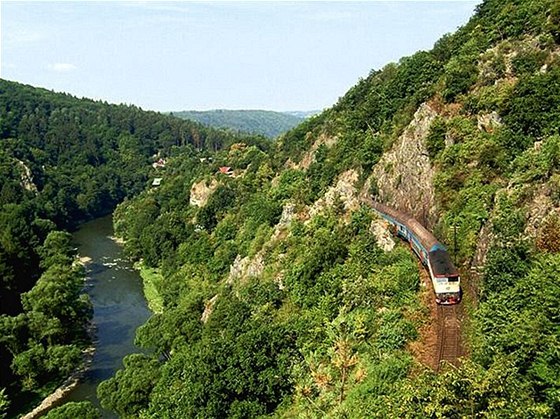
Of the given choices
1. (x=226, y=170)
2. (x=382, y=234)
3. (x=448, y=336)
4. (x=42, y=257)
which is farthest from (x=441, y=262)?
(x=226, y=170)

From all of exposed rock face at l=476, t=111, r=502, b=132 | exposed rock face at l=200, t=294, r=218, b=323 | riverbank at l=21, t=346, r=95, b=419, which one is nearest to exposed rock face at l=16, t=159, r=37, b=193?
riverbank at l=21, t=346, r=95, b=419

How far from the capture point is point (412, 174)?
185 ft

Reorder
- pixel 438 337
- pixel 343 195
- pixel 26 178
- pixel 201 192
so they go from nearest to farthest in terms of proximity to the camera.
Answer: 1. pixel 438 337
2. pixel 343 195
3. pixel 201 192
4. pixel 26 178

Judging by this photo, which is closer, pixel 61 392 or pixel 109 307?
pixel 61 392

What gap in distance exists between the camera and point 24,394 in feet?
185

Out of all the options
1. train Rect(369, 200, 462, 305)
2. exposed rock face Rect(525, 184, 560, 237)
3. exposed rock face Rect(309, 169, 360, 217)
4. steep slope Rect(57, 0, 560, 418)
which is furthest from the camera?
exposed rock face Rect(309, 169, 360, 217)

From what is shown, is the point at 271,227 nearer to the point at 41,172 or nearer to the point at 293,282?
the point at 293,282

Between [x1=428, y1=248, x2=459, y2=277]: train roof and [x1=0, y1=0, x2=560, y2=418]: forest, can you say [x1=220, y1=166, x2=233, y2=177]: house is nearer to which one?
[x1=0, y1=0, x2=560, y2=418]: forest

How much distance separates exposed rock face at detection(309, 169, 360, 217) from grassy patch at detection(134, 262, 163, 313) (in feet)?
95.5

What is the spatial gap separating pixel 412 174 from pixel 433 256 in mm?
17286

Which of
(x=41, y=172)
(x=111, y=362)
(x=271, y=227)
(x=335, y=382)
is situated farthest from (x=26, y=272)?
(x=41, y=172)

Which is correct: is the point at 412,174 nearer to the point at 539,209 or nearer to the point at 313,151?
the point at 539,209

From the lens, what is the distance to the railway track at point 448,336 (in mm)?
34103

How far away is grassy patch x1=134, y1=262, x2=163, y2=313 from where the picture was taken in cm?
8188
